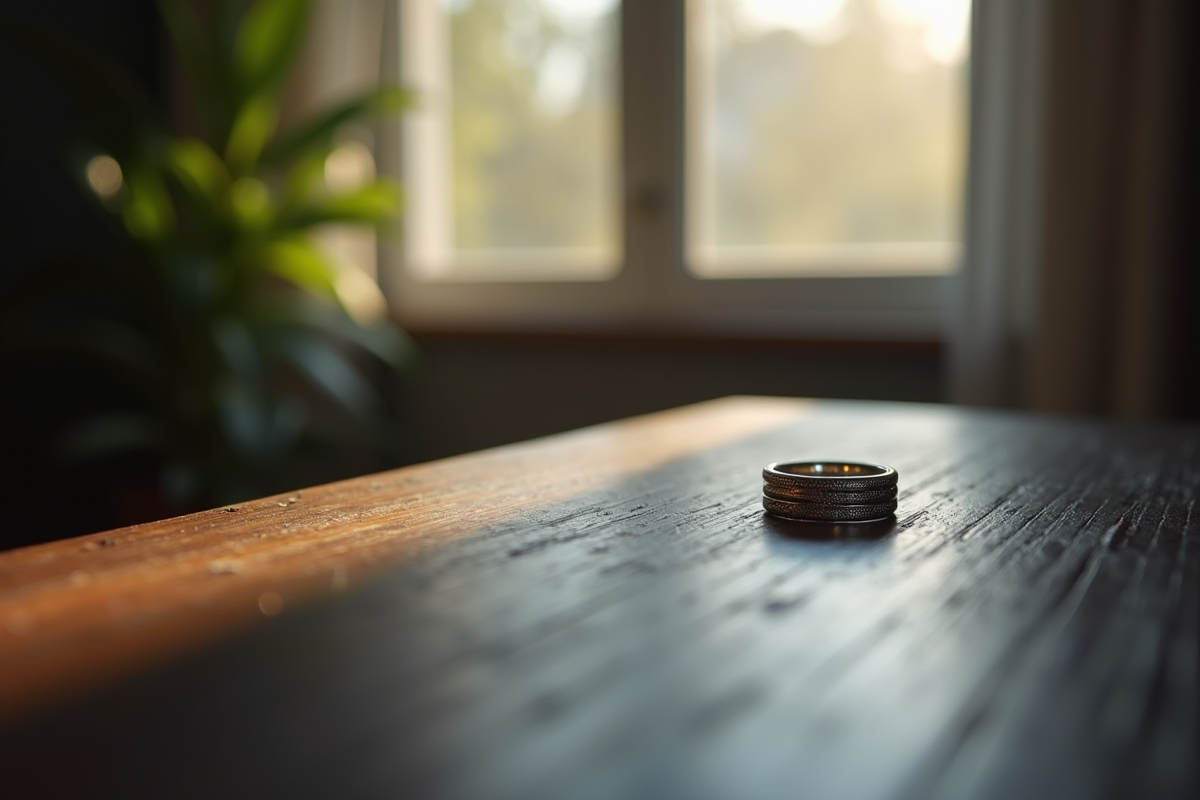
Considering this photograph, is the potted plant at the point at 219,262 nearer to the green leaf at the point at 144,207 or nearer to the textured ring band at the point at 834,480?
the green leaf at the point at 144,207

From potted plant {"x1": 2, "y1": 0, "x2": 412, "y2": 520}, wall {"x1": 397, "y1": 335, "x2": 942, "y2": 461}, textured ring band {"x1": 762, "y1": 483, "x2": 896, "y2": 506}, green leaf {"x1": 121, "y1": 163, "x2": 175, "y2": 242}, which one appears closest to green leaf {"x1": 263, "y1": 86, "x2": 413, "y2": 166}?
potted plant {"x1": 2, "y1": 0, "x2": 412, "y2": 520}

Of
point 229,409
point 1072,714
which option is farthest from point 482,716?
point 229,409

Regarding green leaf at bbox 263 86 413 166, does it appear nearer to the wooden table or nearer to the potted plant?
the potted plant

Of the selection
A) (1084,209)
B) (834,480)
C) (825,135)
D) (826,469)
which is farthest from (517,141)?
(834,480)

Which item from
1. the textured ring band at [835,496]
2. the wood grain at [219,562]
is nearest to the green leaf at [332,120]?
the wood grain at [219,562]

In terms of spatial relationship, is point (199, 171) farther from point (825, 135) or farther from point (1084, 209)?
point (1084, 209)
